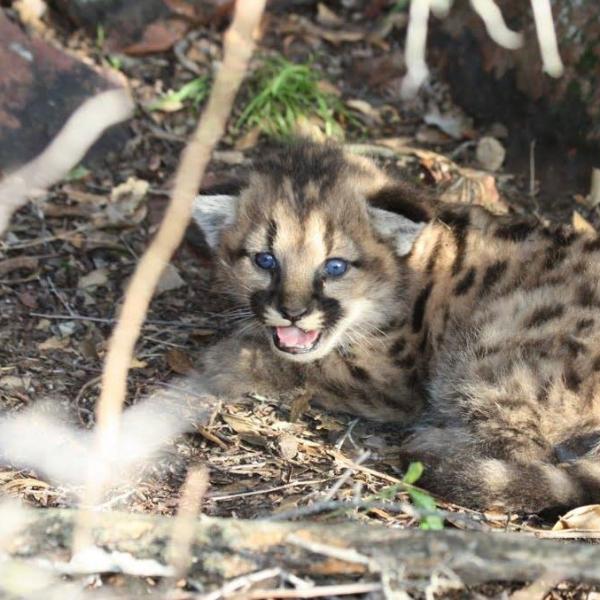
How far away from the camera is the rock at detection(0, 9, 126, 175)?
6.05 metres

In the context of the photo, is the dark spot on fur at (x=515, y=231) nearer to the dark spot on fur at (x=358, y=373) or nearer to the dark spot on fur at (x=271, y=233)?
the dark spot on fur at (x=358, y=373)

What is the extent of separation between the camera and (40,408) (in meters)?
4.52

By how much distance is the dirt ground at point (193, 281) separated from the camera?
4.07 metres

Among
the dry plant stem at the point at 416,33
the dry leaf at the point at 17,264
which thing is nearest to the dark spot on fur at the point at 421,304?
the dry leaf at the point at 17,264

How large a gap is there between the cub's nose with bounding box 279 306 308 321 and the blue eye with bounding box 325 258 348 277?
253 mm

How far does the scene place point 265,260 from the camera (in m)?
4.81

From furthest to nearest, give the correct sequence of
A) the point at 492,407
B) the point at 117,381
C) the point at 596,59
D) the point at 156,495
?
the point at 596,59, the point at 492,407, the point at 156,495, the point at 117,381

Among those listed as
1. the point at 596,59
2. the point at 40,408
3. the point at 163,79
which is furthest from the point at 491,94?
the point at 40,408

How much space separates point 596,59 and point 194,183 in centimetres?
432

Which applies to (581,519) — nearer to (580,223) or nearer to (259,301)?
(259,301)

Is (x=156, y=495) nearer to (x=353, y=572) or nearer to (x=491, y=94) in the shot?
(x=353, y=572)

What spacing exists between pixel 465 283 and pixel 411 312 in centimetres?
30

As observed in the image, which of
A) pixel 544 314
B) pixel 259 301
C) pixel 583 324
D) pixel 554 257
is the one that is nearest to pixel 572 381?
pixel 583 324

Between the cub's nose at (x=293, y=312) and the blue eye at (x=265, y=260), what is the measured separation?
295 mm
